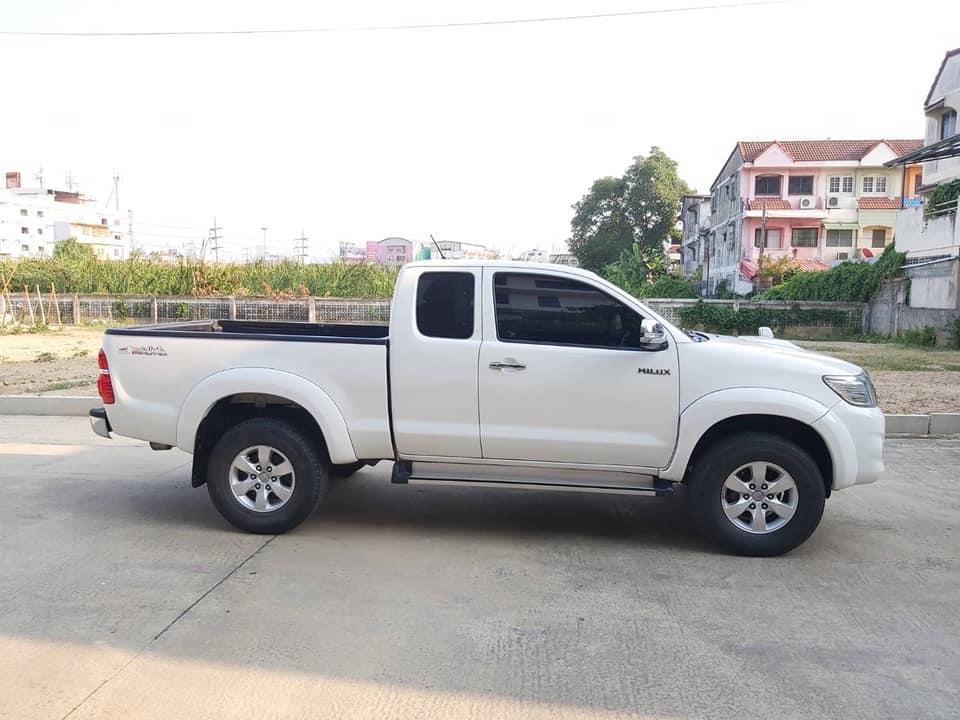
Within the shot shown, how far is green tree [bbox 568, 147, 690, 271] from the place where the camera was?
65.8 m

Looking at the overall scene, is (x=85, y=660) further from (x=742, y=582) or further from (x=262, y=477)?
(x=742, y=582)

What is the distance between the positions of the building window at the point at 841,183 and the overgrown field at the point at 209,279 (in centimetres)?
3078

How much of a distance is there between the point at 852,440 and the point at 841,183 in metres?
51.1

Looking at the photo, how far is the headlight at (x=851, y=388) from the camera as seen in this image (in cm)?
540

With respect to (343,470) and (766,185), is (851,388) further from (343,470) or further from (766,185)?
(766,185)

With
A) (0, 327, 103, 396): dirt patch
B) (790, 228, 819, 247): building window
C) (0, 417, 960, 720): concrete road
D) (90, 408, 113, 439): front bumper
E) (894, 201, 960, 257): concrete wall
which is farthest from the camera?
(790, 228, 819, 247): building window

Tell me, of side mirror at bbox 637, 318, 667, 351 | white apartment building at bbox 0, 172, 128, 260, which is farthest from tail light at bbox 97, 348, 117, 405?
white apartment building at bbox 0, 172, 128, 260

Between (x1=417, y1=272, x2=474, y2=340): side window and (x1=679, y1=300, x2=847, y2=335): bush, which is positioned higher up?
(x1=417, y1=272, x2=474, y2=340): side window

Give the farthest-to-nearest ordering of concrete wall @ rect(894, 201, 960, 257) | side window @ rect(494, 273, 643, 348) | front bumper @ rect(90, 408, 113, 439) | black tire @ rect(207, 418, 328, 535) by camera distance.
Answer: concrete wall @ rect(894, 201, 960, 257) < front bumper @ rect(90, 408, 113, 439) < black tire @ rect(207, 418, 328, 535) < side window @ rect(494, 273, 643, 348)

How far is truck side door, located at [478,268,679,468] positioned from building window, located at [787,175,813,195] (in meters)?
50.6

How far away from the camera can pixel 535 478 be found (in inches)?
218

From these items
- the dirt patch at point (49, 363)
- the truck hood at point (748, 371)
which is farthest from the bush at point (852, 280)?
the truck hood at point (748, 371)

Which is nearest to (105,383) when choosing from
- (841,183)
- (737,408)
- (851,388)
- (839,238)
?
(737,408)

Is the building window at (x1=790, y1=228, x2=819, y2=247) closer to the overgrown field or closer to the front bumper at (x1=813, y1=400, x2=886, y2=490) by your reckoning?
the overgrown field
